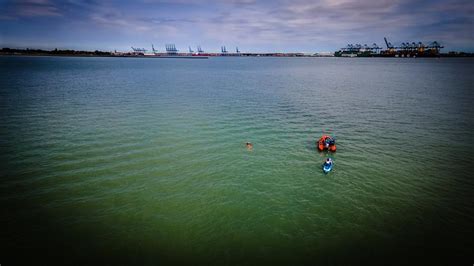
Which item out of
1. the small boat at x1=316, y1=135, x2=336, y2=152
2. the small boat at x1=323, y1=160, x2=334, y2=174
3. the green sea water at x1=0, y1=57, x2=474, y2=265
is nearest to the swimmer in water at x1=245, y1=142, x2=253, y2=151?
the green sea water at x1=0, y1=57, x2=474, y2=265

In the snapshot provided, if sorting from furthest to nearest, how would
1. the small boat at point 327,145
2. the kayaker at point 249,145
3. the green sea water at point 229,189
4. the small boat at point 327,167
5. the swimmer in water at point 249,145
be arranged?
the kayaker at point 249,145
the swimmer in water at point 249,145
the small boat at point 327,145
the small boat at point 327,167
the green sea water at point 229,189

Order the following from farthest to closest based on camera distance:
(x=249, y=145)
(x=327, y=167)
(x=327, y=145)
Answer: (x=249, y=145)
(x=327, y=145)
(x=327, y=167)

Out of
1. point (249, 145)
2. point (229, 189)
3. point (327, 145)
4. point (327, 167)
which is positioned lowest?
point (229, 189)

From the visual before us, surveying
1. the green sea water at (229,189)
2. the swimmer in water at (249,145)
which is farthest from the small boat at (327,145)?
the swimmer in water at (249,145)

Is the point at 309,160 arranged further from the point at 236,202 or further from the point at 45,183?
the point at 45,183

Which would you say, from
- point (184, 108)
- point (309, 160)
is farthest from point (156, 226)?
point (184, 108)

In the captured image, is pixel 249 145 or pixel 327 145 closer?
pixel 327 145

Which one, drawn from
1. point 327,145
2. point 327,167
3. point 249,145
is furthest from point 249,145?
point 327,167

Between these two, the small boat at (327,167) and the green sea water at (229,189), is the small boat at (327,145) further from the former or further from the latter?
the small boat at (327,167)

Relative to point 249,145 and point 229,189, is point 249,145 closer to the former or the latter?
point 249,145
